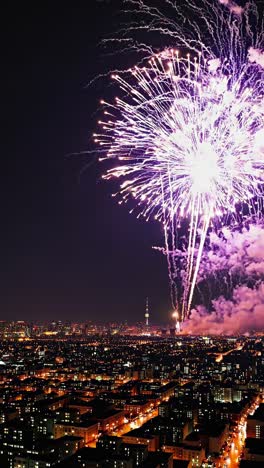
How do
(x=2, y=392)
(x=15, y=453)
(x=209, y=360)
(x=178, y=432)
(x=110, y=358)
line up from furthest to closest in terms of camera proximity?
(x=110, y=358), (x=209, y=360), (x=2, y=392), (x=178, y=432), (x=15, y=453)

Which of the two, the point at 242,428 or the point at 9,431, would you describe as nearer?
the point at 9,431

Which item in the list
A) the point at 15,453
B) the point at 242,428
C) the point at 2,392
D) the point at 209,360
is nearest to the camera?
the point at 15,453

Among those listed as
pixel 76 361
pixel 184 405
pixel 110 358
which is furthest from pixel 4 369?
pixel 184 405

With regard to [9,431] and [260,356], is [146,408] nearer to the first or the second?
[9,431]

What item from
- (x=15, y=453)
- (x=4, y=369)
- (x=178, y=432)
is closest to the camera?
(x=15, y=453)

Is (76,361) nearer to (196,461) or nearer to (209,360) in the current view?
(209,360)

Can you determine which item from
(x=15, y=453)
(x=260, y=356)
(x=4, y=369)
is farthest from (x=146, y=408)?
(x=260, y=356)

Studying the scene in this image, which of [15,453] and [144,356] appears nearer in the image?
[15,453]

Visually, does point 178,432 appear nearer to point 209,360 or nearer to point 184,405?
point 184,405

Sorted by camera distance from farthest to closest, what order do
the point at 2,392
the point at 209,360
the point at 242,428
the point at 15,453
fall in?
1. the point at 209,360
2. the point at 2,392
3. the point at 242,428
4. the point at 15,453
